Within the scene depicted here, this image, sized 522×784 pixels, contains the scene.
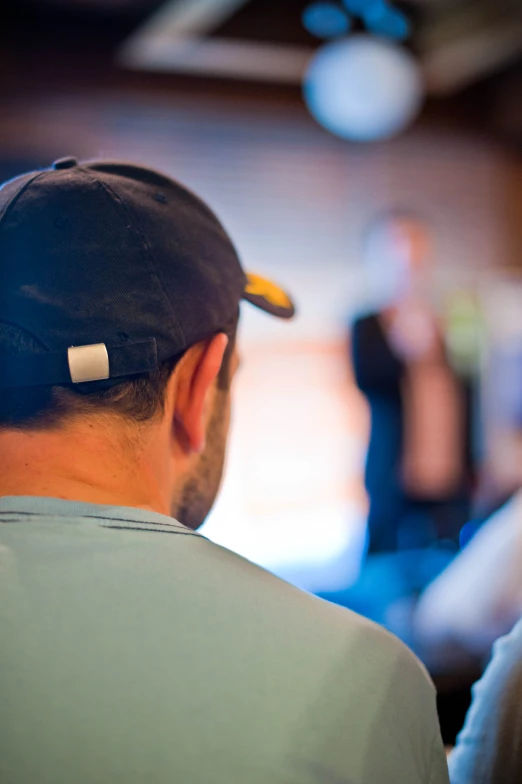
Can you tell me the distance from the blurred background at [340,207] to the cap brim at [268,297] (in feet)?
8.43

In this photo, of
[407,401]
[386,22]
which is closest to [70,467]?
[407,401]

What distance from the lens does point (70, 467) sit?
72 centimetres

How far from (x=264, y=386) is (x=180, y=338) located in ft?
11.9

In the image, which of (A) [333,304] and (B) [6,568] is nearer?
(B) [6,568]

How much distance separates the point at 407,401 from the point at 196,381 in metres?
3.03

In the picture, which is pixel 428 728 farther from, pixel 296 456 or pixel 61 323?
pixel 296 456

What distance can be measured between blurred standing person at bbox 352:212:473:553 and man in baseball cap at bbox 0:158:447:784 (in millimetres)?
2793

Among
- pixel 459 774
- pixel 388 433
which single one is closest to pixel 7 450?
pixel 459 774

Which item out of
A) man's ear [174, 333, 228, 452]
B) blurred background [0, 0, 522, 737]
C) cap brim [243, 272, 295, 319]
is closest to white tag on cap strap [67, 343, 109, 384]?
man's ear [174, 333, 228, 452]

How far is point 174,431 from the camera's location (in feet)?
Answer: 2.81

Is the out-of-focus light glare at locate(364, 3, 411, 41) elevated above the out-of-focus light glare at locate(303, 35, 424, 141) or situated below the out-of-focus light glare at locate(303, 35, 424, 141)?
above

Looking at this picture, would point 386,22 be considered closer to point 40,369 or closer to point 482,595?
point 482,595

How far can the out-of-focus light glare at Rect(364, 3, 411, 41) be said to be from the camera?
384 cm

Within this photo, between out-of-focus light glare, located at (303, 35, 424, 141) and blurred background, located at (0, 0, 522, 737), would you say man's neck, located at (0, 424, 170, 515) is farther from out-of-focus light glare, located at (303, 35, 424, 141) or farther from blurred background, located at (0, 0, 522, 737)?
out-of-focus light glare, located at (303, 35, 424, 141)
